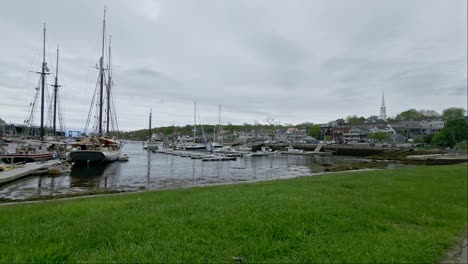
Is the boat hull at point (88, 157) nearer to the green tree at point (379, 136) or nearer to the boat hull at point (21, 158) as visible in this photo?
the boat hull at point (21, 158)

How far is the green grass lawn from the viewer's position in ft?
15.9

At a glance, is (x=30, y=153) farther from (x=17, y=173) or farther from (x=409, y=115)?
(x=409, y=115)

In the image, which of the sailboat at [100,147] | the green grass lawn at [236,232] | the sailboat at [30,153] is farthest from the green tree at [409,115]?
the green grass lawn at [236,232]

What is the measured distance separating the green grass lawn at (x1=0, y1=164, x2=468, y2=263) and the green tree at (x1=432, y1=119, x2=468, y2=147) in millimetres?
88181

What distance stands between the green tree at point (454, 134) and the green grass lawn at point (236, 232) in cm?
8818

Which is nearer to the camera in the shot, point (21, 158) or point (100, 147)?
point (21, 158)

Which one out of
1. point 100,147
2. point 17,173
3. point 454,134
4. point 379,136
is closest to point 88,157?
point 100,147

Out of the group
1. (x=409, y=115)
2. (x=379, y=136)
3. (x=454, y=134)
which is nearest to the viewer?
(x=454, y=134)

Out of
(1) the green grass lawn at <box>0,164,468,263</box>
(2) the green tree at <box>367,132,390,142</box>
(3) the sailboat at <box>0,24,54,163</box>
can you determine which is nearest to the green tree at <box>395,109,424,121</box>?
(2) the green tree at <box>367,132,390,142</box>

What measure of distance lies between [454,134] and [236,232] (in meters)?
94.4

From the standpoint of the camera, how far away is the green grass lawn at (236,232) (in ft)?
15.9

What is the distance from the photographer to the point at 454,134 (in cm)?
8006

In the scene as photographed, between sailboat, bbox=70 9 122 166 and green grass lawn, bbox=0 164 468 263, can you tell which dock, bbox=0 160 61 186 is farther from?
green grass lawn, bbox=0 164 468 263

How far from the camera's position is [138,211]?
7.60m
